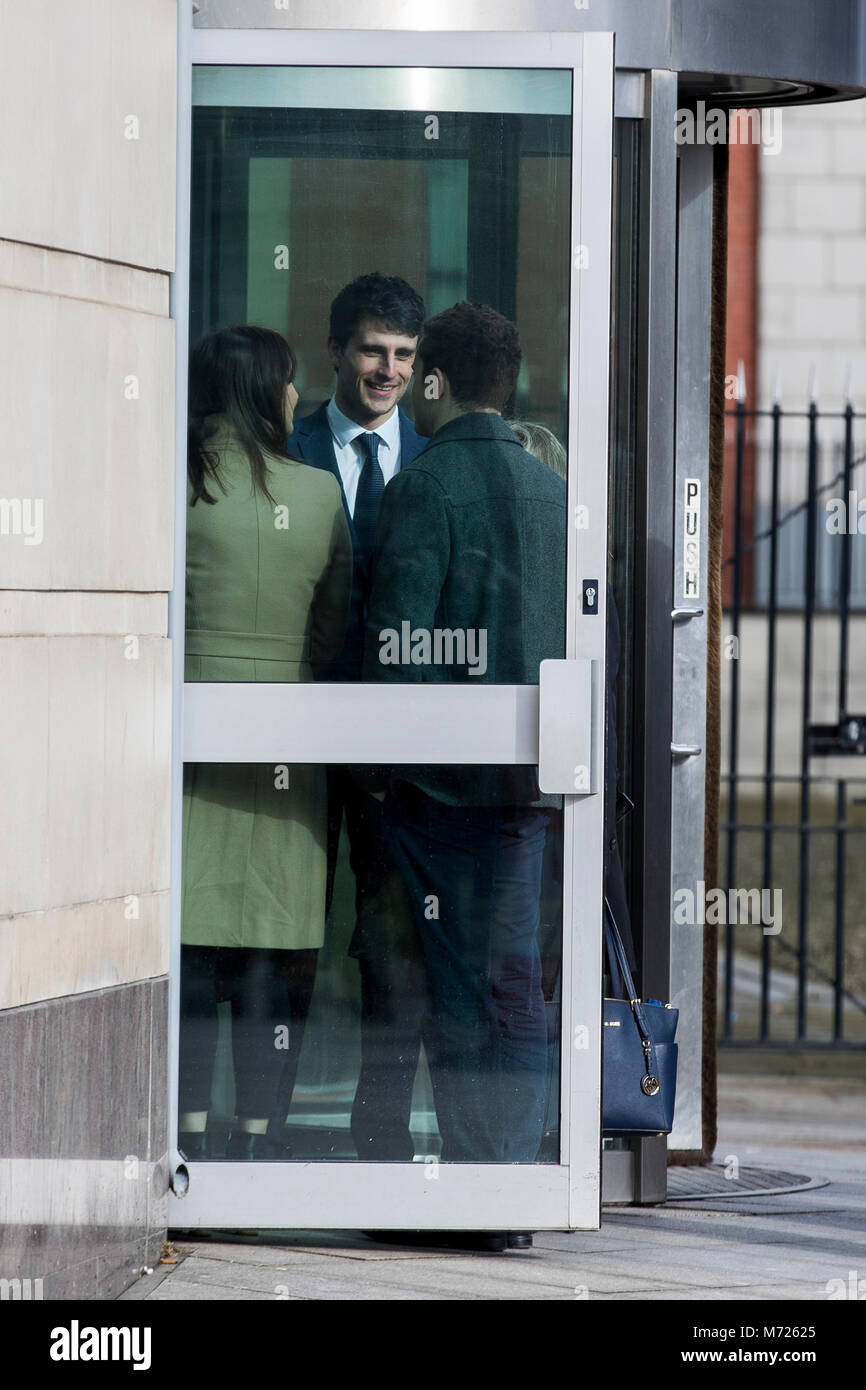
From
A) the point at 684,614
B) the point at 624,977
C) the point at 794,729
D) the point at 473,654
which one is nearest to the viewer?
the point at 473,654

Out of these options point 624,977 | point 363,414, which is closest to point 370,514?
point 363,414

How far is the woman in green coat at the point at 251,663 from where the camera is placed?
406 centimetres

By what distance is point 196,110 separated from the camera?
160 inches

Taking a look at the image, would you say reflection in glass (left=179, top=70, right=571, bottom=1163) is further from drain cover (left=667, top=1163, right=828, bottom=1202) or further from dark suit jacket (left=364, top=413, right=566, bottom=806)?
drain cover (left=667, top=1163, right=828, bottom=1202)

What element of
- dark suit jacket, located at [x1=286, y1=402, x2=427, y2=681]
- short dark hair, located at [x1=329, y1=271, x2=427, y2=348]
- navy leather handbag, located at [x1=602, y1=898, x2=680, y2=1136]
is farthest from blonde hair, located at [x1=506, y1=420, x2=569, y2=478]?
navy leather handbag, located at [x1=602, y1=898, x2=680, y2=1136]

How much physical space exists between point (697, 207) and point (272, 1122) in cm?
262

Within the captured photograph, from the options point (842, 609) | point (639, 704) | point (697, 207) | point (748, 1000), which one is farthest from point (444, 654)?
point (748, 1000)

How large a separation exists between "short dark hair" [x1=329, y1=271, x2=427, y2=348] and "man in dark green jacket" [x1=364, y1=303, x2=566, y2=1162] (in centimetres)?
8

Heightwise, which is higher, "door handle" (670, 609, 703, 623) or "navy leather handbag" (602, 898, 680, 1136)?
"door handle" (670, 609, 703, 623)

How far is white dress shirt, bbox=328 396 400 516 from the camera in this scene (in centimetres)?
407

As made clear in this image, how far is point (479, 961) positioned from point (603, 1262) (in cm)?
69

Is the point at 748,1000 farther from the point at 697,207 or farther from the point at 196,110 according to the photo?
the point at 196,110

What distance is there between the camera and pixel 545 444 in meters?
4.04

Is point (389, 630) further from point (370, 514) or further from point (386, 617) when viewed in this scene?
point (370, 514)
